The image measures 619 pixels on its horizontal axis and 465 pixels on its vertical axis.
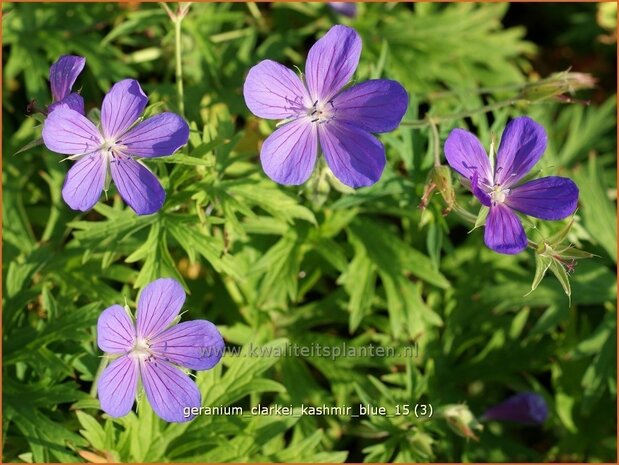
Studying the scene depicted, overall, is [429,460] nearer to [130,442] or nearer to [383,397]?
[383,397]

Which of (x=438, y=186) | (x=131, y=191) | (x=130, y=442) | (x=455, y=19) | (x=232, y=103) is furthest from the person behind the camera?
(x=455, y=19)

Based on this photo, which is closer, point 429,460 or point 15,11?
point 429,460

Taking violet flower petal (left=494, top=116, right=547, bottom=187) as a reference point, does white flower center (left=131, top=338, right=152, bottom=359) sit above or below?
below

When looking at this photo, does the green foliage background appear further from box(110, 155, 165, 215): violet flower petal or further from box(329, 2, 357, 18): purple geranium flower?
box(110, 155, 165, 215): violet flower petal

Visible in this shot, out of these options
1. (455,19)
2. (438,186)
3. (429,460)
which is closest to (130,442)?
→ (429,460)

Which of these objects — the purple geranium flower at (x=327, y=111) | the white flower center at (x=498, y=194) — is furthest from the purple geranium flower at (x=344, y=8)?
the white flower center at (x=498, y=194)

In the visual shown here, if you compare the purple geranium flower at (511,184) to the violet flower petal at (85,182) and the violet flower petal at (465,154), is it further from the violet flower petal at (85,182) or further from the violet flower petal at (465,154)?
the violet flower petal at (85,182)

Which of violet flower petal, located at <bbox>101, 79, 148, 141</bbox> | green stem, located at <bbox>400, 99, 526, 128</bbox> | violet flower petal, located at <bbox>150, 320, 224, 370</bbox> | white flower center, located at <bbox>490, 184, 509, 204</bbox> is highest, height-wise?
green stem, located at <bbox>400, 99, 526, 128</bbox>

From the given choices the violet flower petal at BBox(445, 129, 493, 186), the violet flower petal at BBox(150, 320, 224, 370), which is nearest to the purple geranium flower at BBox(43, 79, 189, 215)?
the violet flower petal at BBox(150, 320, 224, 370)
